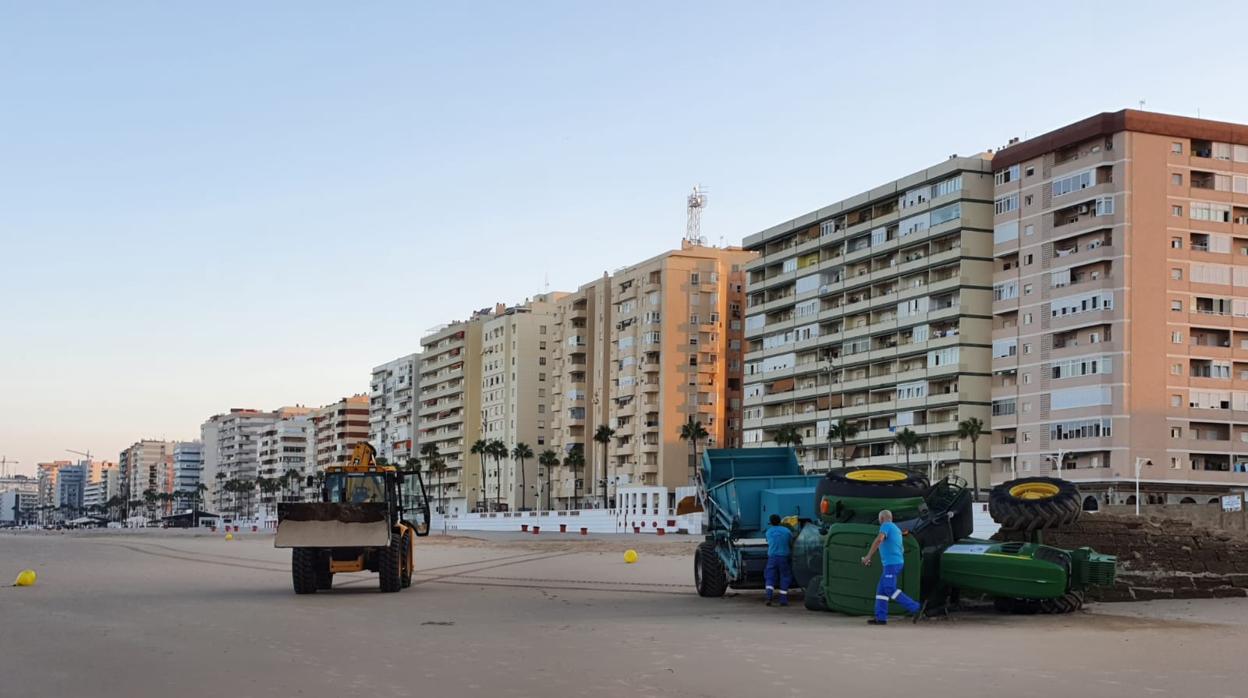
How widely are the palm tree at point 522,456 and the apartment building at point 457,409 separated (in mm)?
14036

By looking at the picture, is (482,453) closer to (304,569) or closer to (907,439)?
(907,439)

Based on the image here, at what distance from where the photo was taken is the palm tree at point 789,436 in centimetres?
11944

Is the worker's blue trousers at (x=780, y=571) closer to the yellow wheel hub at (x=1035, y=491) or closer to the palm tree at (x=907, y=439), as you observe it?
the yellow wheel hub at (x=1035, y=491)

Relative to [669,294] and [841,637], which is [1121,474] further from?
[841,637]

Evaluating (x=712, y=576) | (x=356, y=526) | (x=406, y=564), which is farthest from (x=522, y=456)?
(x=712, y=576)

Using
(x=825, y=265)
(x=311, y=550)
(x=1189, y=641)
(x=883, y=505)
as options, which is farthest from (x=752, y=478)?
(x=825, y=265)

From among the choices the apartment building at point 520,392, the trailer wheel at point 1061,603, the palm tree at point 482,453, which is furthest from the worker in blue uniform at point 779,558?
the palm tree at point 482,453

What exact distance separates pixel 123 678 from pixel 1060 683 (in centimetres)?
941

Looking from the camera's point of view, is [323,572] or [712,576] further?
[323,572]

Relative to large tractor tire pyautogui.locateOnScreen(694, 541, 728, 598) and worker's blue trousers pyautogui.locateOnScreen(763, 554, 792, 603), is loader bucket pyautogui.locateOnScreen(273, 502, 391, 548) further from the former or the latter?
worker's blue trousers pyautogui.locateOnScreen(763, 554, 792, 603)

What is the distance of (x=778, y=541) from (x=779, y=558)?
1.13 ft

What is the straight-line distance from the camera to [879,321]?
115250 millimetres

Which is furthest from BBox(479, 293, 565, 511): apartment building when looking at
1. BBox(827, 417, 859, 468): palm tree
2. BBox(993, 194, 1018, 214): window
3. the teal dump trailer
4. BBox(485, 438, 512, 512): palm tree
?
the teal dump trailer

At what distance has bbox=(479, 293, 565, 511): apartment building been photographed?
554ft
